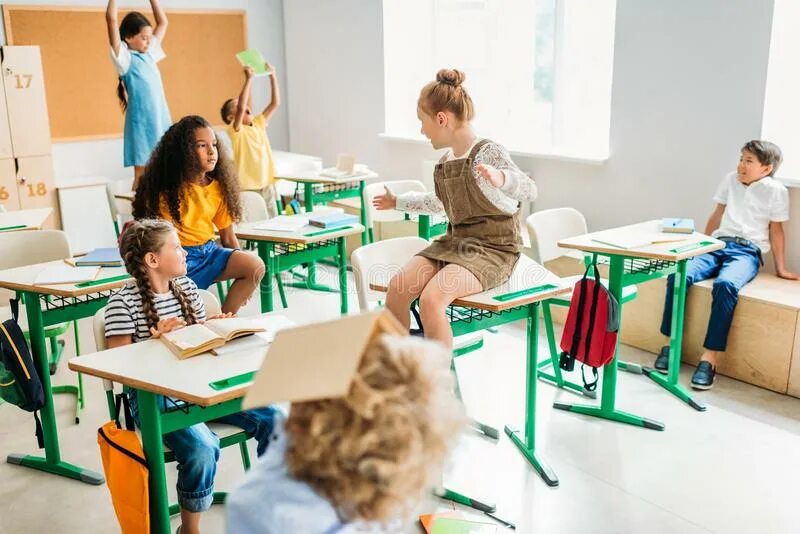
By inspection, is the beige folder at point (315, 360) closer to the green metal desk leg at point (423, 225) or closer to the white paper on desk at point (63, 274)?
the white paper on desk at point (63, 274)

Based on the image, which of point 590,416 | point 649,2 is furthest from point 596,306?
point 649,2

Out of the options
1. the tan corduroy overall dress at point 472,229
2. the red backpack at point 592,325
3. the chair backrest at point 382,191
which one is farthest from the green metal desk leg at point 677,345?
the chair backrest at point 382,191

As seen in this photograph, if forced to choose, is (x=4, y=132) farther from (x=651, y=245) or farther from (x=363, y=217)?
(x=651, y=245)

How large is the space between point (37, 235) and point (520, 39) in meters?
3.38

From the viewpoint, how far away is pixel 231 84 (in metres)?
7.14

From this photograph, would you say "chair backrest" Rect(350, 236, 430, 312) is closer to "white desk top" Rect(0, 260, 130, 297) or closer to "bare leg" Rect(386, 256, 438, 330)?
"bare leg" Rect(386, 256, 438, 330)

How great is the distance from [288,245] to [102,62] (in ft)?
11.4

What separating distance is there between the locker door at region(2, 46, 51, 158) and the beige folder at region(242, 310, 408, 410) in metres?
4.82

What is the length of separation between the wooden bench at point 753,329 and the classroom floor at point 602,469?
0.09 meters

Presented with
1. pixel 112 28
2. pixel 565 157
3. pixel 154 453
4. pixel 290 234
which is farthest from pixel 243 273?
pixel 565 157

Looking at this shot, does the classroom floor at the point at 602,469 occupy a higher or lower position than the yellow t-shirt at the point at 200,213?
lower

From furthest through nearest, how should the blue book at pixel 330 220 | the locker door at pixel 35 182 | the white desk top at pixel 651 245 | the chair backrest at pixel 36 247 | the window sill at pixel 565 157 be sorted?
the locker door at pixel 35 182, the window sill at pixel 565 157, the blue book at pixel 330 220, the chair backrest at pixel 36 247, the white desk top at pixel 651 245

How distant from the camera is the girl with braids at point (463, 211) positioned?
276 cm

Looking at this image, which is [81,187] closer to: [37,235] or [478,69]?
[37,235]
